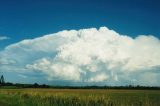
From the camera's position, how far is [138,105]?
1049 inches

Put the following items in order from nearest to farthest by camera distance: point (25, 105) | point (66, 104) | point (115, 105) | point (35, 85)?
1. point (115, 105)
2. point (25, 105)
3. point (66, 104)
4. point (35, 85)

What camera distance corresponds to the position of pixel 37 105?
2748 centimetres

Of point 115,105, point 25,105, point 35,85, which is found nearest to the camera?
point 115,105

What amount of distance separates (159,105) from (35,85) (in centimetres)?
14543

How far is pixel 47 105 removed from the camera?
90.0 feet

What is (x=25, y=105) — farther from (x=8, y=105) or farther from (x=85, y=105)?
(x=85, y=105)

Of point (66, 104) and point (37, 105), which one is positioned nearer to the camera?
point (37, 105)

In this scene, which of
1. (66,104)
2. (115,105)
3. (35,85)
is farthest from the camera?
(35,85)

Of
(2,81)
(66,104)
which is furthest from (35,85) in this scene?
(66,104)

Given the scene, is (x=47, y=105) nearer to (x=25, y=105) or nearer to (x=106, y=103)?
(x=25, y=105)

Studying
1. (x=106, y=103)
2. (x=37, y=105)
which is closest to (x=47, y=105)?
(x=37, y=105)

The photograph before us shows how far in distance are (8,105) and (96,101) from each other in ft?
25.1

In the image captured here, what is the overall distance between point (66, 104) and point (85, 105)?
6.82ft

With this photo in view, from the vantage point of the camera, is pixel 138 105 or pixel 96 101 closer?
pixel 138 105
